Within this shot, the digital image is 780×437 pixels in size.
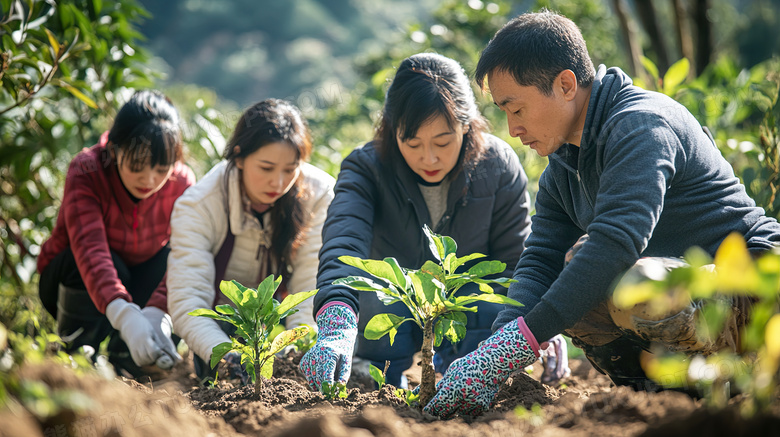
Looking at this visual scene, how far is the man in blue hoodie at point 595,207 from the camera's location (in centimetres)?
153

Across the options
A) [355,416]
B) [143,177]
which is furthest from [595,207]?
[143,177]

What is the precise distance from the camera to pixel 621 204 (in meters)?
1.51

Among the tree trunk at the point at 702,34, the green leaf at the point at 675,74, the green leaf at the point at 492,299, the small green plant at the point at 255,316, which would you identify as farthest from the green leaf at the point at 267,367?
the tree trunk at the point at 702,34

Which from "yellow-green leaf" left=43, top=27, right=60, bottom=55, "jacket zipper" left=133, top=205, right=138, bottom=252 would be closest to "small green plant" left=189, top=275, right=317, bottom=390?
"jacket zipper" left=133, top=205, right=138, bottom=252

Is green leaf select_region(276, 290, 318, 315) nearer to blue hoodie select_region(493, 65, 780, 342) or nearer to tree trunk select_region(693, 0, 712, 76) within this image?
blue hoodie select_region(493, 65, 780, 342)

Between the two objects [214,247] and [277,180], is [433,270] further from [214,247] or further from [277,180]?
[214,247]

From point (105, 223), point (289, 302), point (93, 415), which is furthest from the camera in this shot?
point (105, 223)

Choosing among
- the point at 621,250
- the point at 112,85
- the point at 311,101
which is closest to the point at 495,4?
the point at 311,101

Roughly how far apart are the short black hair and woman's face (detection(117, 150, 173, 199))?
148 cm

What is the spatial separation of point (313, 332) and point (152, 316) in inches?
31.2

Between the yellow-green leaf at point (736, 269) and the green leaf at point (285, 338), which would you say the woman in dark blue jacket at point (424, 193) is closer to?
the green leaf at point (285, 338)

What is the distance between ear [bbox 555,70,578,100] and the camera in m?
1.80

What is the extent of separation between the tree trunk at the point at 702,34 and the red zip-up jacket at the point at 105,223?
13.8ft

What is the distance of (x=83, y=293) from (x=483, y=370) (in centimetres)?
207
